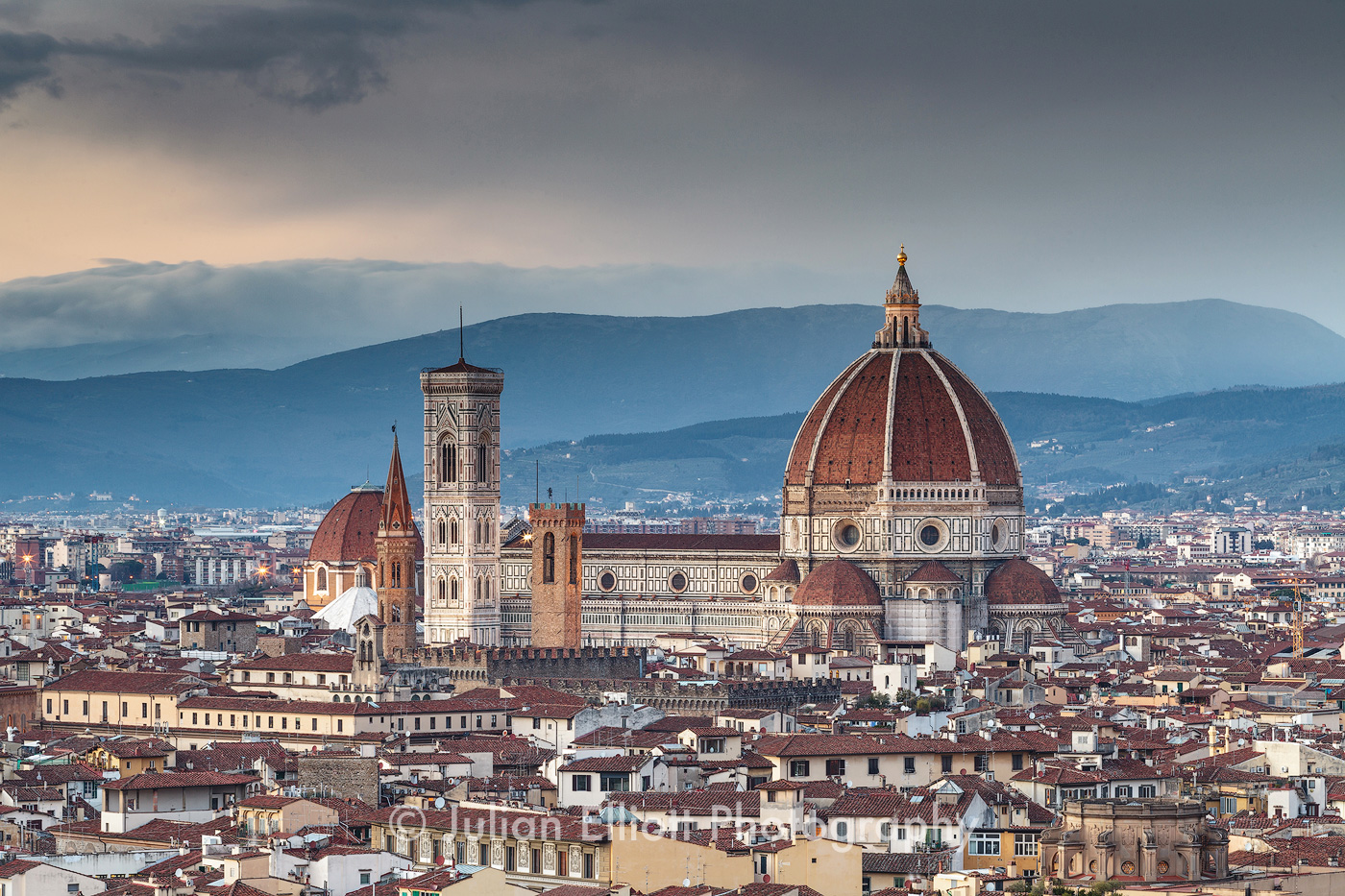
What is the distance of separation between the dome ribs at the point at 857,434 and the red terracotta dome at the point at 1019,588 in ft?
17.6

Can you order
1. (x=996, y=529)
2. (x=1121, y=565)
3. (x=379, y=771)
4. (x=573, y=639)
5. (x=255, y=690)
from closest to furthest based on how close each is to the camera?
(x=379, y=771)
(x=255, y=690)
(x=573, y=639)
(x=996, y=529)
(x=1121, y=565)

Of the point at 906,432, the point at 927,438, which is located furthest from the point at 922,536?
the point at 906,432

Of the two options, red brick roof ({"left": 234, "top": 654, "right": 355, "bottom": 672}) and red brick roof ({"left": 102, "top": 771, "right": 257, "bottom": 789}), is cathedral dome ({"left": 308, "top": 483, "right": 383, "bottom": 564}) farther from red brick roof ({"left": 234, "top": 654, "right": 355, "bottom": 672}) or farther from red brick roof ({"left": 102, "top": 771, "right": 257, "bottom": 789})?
red brick roof ({"left": 102, "top": 771, "right": 257, "bottom": 789})

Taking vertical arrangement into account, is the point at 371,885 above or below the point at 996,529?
below

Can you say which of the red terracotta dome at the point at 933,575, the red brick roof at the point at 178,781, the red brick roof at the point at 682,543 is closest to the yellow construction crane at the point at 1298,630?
the red terracotta dome at the point at 933,575

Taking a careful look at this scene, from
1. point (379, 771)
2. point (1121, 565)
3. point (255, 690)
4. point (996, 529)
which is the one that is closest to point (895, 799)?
point (379, 771)

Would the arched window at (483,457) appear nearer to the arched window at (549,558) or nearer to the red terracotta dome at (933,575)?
the arched window at (549,558)

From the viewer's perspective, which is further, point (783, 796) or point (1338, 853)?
point (783, 796)

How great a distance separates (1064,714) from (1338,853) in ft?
85.1

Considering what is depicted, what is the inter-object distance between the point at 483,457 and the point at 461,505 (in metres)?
1.82

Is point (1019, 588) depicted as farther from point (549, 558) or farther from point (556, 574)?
point (549, 558)

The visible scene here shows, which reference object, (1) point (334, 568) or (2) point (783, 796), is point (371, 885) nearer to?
(2) point (783, 796)

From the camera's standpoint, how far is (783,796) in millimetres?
46062


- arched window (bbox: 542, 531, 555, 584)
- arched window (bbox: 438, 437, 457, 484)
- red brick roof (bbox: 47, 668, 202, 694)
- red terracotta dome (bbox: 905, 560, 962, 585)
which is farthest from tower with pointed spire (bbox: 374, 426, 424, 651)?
red brick roof (bbox: 47, 668, 202, 694)
